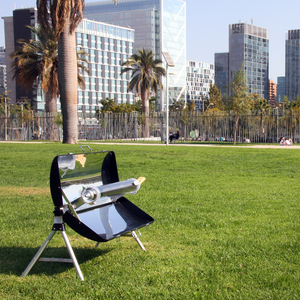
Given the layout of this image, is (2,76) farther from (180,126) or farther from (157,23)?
(180,126)

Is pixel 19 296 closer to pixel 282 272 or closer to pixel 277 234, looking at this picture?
pixel 282 272

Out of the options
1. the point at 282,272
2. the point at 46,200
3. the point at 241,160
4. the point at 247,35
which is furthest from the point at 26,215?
the point at 247,35

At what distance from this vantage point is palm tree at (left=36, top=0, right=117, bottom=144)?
20.5 meters

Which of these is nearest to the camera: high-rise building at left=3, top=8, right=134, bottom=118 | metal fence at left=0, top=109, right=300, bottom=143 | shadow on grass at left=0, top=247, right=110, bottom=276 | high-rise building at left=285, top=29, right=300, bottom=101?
shadow on grass at left=0, top=247, right=110, bottom=276

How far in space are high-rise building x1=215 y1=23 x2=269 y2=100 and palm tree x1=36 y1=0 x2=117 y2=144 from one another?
144025 mm

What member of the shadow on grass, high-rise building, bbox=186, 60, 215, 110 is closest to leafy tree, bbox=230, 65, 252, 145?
the shadow on grass

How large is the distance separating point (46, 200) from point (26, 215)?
48.1 inches

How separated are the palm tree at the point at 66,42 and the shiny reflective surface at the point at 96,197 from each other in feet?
59.4

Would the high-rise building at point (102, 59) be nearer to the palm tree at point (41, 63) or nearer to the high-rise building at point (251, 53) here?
the high-rise building at point (251, 53)

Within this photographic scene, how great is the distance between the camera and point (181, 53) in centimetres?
13838

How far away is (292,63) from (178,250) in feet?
628

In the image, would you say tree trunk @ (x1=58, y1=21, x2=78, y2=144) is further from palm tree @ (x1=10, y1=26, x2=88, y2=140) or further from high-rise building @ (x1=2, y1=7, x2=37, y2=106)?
high-rise building @ (x1=2, y1=7, x2=37, y2=106)

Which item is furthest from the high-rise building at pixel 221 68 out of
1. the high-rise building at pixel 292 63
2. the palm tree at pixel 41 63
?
the palm tree at pixel 41 63

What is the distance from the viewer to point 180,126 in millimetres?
35031
